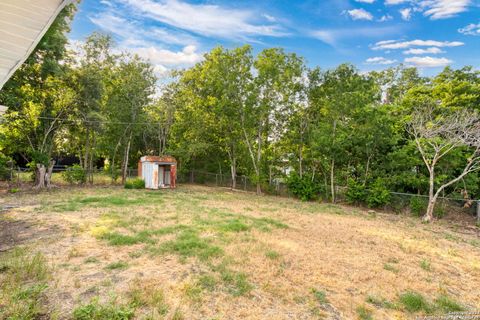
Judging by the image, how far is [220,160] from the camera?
19.6 m

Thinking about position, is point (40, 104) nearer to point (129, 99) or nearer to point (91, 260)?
point (129, 99)

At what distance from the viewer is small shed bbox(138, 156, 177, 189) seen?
14.9 metres

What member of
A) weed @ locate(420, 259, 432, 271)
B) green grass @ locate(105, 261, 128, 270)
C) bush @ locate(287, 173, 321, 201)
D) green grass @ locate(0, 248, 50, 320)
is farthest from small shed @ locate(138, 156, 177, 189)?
weed @ locate(420, 259, 432, 271)

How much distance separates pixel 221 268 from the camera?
4164mm

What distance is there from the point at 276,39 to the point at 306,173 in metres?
8.02

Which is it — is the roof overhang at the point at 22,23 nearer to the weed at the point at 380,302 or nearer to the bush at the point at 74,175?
the weed at the point at 380,302

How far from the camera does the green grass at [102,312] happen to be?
2.70 meters

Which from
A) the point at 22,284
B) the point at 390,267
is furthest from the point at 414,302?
the point at 22,284

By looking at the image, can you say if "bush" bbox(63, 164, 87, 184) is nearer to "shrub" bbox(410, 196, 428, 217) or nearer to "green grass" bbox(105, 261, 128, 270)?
"green grass" bbox(105, 261, 128, 270)

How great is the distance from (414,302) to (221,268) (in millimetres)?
2740

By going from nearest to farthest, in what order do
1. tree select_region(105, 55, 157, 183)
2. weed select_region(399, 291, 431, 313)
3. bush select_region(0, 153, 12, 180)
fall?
weed select_region(399, 291, 431, 313) → bush select_region(0, 153, 12, 180) → tree select_region(105, 55, 157, 183)

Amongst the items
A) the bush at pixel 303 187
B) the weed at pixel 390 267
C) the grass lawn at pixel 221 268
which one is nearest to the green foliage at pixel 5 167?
the grass lawn at pixel 221 268

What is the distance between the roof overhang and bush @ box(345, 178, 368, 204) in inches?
491

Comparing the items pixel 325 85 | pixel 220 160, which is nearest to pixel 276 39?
pixel 325 85
